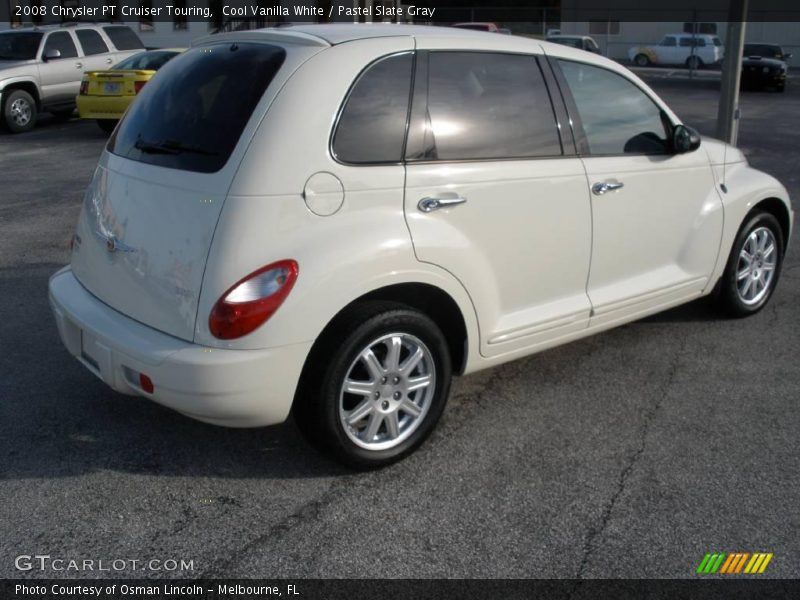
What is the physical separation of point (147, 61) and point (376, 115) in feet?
41.4

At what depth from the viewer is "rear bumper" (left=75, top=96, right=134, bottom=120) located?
1386 cm

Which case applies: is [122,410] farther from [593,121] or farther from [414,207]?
[593,121]

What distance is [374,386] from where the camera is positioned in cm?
365

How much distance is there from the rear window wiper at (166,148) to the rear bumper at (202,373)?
29.3 inches

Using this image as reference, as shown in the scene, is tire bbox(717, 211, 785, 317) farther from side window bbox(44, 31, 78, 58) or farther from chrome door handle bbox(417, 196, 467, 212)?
side window bbox(44, 31, 78, 58)

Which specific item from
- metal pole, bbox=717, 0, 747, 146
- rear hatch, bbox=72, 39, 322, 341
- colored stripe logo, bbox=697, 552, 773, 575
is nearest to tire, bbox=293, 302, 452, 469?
rear hatch, bbox=72, 39, 322, 341

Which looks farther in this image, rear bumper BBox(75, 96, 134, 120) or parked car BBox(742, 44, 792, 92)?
parked car BBox(742, 44, 792, 92)

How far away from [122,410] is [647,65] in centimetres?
4077

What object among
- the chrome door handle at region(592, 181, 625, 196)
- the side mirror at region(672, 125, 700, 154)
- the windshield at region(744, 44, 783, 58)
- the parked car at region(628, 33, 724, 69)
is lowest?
the parked car at region(628, 33, 724, 69)

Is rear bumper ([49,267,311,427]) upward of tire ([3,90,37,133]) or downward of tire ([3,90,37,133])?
upward

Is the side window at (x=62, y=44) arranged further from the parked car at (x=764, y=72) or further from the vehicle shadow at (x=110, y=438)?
the parked car at (x=764, y=72)

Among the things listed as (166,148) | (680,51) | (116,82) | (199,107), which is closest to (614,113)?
(199,107)

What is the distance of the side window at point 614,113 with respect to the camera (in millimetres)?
4391

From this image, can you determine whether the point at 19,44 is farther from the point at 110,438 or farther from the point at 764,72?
the point at 764,72
